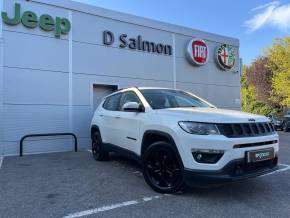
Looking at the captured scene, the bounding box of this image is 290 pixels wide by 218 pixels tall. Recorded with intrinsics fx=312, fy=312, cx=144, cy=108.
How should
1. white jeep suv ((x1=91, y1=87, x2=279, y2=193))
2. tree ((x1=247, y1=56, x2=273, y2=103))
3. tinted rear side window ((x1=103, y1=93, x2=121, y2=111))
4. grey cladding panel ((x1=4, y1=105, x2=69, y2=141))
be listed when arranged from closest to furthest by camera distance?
white jeep suv ((x1=91, y1=87, x2=279, y2=193)) → tinted rear side window ((x1=103, y1=93, x2=121, y2=111)) → grey cladding panel ((x1=4, y1=105, x2=69, y2=141)) → tree ((x1=247, y1=56, x2=273, y2=103))

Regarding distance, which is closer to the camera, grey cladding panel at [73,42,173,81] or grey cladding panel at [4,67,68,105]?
grey cladding panel at [4,67,68,105]

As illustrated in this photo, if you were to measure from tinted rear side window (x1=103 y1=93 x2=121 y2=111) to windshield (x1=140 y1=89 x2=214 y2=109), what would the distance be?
1.02 meters

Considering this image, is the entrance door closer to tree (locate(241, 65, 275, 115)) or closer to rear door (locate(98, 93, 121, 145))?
rear door (locate(98, 93, 121, 145))

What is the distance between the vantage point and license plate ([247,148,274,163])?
14.5 feet

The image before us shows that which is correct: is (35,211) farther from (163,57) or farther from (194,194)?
(163,57)

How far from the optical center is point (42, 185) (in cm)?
566

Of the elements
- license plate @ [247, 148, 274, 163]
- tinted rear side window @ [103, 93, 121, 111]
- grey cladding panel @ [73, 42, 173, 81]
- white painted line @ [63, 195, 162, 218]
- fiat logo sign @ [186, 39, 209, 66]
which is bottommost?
white painted line @ [63, 195, 162, 218]

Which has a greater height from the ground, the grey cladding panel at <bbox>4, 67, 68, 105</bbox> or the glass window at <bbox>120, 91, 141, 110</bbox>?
the grey cladding panel at <bbox>4, 67, 68, 105</bbox>

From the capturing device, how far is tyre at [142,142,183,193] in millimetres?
4727

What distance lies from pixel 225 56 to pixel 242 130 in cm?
1158

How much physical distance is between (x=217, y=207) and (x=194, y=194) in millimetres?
587

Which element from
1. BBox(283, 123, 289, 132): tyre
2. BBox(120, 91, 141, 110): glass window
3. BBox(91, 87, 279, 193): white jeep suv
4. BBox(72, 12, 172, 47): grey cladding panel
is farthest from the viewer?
BBox(283, 123, 289, 132): tyre

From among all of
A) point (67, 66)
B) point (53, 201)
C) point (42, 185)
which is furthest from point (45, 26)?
point (53, 201)

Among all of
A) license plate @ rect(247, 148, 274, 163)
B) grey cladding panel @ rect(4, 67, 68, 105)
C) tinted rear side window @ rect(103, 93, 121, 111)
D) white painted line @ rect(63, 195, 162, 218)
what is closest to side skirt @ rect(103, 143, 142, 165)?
tinted rear side window @ rect(103, 93, 121, 111)
